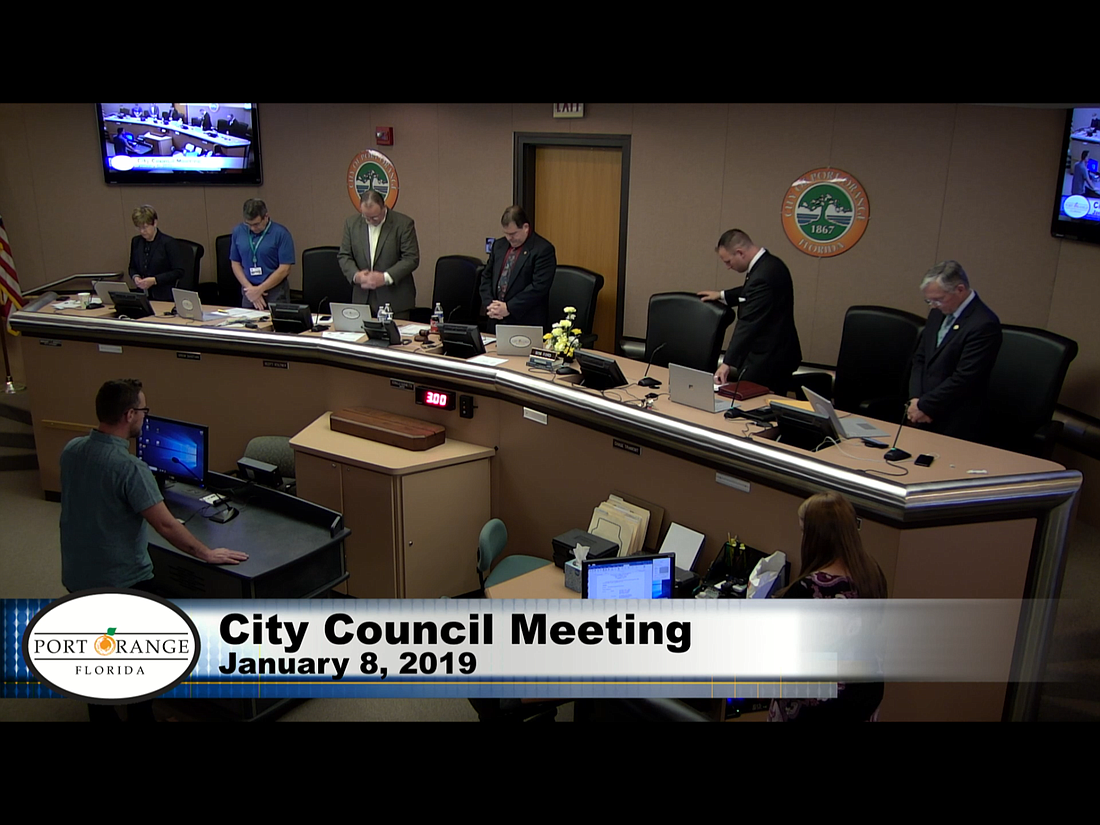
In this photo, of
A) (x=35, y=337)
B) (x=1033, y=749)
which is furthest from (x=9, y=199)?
(x=1033, y=749)

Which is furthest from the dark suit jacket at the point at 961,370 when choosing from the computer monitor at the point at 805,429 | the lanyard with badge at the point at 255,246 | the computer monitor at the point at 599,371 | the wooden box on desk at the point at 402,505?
the lanyard with badge at the point at 255,246

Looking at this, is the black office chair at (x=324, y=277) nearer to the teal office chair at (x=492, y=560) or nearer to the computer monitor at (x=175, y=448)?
the computer monitor at (x=175, y=448)

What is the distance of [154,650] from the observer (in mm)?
3217

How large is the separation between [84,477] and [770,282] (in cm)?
361

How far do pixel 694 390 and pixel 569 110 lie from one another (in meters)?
3.99

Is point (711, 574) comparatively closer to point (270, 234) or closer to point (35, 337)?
point (270, 234)

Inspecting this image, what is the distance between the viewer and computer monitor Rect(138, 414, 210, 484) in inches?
160

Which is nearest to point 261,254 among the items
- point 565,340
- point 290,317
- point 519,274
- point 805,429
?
point 290,317

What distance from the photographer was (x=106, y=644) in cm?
320

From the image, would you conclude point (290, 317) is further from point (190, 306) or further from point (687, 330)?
point (687, 330)

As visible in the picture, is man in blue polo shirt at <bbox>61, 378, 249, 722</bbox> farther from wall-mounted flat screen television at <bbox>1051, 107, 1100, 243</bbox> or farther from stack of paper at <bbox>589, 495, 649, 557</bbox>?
wall-mounted flat screen television at <bbox>1051, 107, 1100, 243</bbox>

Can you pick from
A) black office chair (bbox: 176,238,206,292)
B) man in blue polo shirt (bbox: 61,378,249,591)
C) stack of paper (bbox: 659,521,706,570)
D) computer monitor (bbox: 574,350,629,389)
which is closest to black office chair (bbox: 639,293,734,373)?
computer monitor (bbox: 574,350,629,389)

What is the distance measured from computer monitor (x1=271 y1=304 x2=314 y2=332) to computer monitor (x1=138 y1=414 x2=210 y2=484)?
1.45 metres

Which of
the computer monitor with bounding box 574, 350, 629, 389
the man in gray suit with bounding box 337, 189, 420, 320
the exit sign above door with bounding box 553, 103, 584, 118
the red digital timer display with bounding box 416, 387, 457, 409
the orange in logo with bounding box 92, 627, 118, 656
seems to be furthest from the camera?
the exit sign above door with bounding box 553, 103, 584, 118
